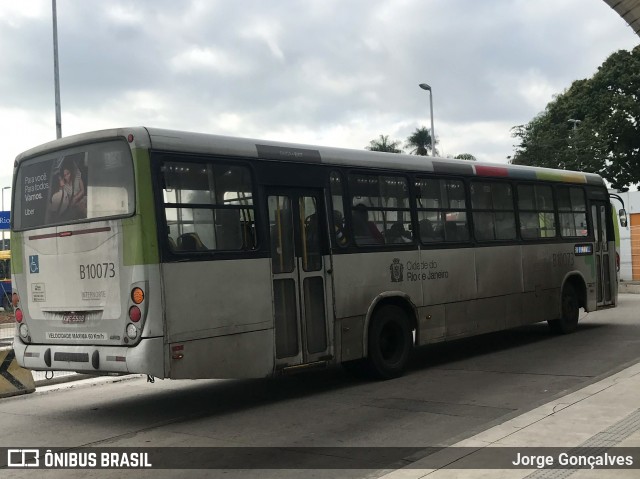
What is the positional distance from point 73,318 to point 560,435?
5.28 m

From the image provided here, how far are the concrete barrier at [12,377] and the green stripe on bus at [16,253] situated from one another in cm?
191

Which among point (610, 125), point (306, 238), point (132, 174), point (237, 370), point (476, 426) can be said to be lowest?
point (476, 426)

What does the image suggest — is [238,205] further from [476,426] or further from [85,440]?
[476,426]

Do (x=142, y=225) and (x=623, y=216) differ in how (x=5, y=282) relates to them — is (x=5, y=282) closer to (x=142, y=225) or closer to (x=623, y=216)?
(x=623, y=216)

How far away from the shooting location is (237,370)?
8008mm

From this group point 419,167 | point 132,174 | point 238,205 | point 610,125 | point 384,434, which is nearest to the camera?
point 384,434

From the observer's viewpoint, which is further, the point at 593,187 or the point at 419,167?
the point at 593,187

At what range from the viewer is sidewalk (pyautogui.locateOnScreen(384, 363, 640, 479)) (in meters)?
5.18

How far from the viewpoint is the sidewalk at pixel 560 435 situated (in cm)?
518

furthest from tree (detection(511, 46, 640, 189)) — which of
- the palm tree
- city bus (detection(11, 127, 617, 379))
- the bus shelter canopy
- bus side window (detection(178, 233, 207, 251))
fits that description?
bus side window (detection(178, 233, 207, 251))

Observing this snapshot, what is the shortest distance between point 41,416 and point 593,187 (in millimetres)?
11671

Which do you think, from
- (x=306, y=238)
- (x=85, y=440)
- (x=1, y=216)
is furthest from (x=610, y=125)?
(x=85, y=440)

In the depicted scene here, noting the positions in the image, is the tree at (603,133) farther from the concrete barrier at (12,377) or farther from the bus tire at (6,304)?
the concrete barrier at (12,377)

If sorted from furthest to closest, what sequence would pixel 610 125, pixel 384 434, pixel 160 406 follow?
pixel 610 125 → pixel 160 406 → pixel 384 434
